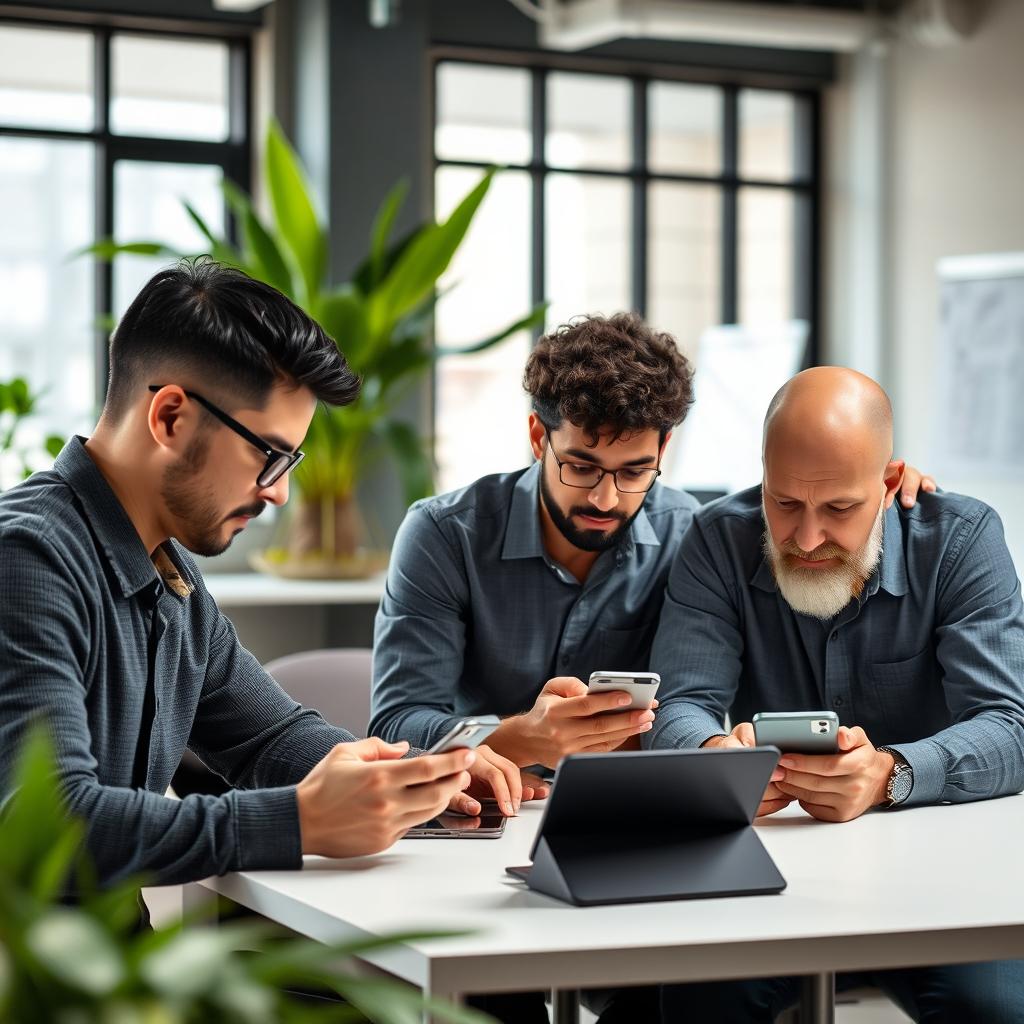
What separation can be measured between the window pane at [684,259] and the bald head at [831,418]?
15.7 ft

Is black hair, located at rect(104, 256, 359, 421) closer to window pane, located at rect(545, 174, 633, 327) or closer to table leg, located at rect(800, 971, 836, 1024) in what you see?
table leg, located at rect(800, 971, 836, 1024)

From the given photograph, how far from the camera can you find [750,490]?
264 centimetres

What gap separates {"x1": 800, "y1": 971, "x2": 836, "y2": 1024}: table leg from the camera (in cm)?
169

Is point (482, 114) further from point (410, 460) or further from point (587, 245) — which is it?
point (410, 460)

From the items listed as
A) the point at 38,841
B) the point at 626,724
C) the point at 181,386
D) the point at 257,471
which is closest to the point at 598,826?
the point at 626,724

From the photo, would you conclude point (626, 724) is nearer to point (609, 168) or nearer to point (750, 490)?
point (750, 490)

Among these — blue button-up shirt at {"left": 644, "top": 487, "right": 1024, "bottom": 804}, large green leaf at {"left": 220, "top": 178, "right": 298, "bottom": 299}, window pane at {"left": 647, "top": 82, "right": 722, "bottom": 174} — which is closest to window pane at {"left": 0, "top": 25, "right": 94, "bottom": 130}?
large green leaf at {"left": 220, "top": 178, "right": 298, "bottom": 299}

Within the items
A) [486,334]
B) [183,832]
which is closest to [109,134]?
[486,334]

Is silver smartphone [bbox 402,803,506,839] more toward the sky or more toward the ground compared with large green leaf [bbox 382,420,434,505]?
more toward the ground

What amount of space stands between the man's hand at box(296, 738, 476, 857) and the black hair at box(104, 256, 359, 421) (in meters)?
0.47

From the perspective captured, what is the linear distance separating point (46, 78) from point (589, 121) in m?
2.45

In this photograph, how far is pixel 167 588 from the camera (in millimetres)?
1981

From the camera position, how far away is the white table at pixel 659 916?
1.45 metres

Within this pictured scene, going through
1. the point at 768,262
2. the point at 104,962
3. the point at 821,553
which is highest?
the point at 768,262
